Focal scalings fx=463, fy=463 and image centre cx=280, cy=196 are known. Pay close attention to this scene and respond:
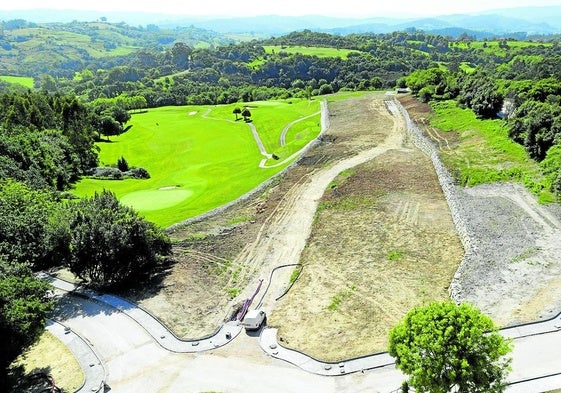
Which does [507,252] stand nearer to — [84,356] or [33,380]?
[84,356]

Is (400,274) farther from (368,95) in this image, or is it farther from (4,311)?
→ (368,95)

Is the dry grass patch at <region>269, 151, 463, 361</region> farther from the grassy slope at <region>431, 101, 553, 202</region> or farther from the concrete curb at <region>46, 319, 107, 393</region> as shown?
the concrete curb at <region>46, 319, 107, 393</region>

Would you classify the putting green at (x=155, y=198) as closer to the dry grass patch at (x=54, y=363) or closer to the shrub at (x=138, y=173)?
the shrub at (x=138, y=173)

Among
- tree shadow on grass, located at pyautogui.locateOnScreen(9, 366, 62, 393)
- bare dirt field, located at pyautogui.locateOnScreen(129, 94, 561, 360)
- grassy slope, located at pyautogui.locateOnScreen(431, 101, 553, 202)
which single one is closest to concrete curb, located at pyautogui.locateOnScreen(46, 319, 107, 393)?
tree shadow on grass, located at pyautogui.locateOnScreen(9, 366, 62, 393)

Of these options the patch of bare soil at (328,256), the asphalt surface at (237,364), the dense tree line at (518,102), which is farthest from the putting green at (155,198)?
the dense tree line at (518,102)

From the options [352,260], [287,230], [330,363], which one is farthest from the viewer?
[287,230]

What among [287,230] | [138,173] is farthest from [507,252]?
[138,173]
